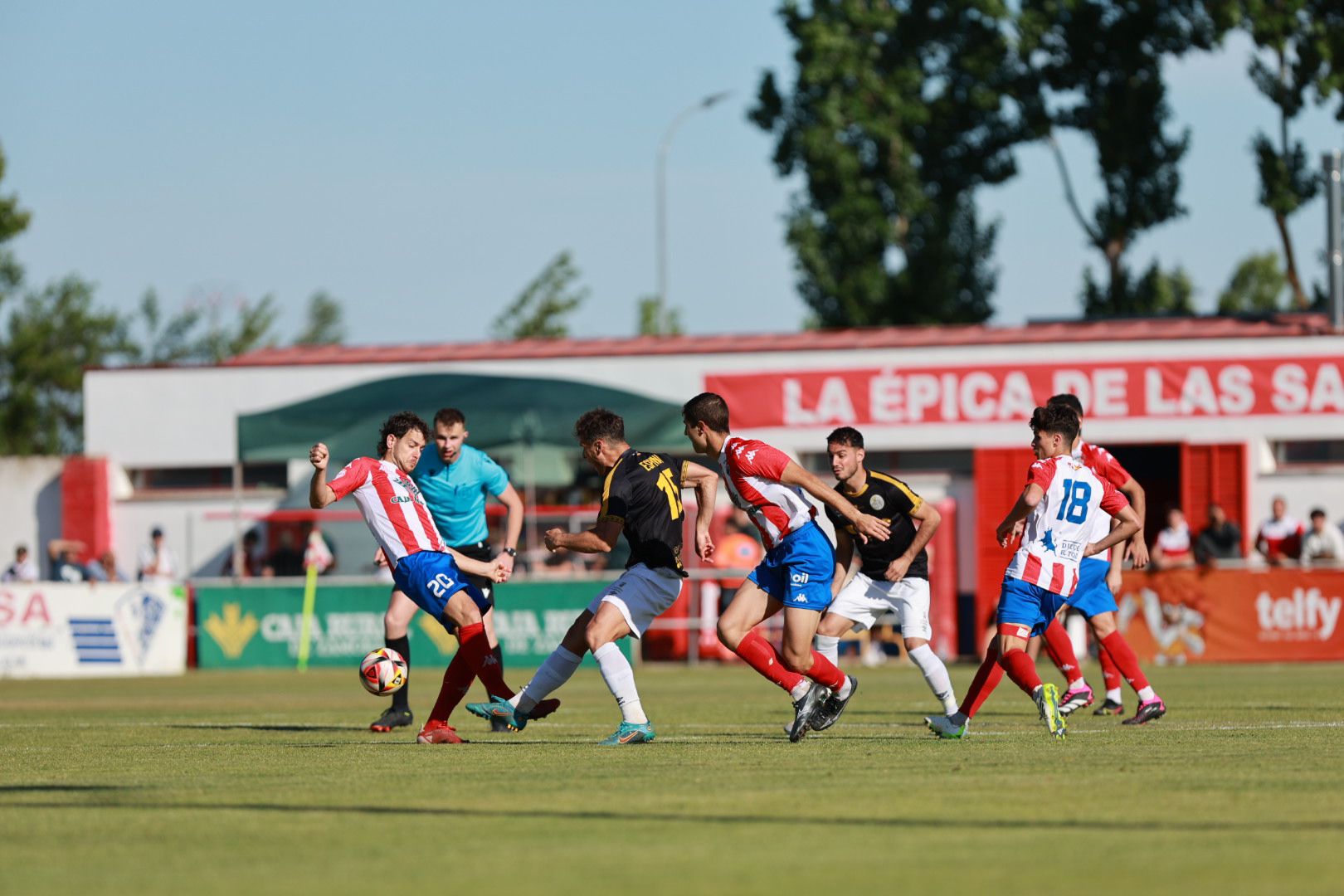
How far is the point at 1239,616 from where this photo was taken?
24.1 meters

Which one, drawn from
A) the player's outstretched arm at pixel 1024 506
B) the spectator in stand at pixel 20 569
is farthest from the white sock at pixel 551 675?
the spectator in stand at pixel 20 569

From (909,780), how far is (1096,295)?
38.2 meters

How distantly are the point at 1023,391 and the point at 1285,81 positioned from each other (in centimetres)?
1586

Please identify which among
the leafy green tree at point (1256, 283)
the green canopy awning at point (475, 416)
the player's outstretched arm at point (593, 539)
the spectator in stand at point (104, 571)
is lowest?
the spectator in stand at point (104, 571)

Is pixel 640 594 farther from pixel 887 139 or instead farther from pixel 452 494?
pixel 887 139

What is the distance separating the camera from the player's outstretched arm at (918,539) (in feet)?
37.8

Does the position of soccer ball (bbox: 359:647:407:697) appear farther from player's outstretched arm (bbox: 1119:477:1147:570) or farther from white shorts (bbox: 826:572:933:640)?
player's outstretched arm (bbox: 1119:477:1147:570)

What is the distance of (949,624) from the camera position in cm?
2680

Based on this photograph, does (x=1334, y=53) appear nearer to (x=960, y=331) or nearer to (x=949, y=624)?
(x=960, y=331)

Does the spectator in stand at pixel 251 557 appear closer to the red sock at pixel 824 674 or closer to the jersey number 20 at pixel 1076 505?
the red sock at pixel 824 674

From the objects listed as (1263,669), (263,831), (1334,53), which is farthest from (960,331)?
(263,831)

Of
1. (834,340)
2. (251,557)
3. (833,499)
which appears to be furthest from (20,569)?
(833,499)

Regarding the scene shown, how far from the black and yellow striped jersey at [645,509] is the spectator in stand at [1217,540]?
15.2 meters

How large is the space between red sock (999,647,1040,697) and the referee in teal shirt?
3621 millimetres
